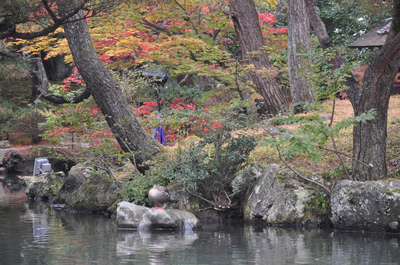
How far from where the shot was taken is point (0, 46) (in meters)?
13.0

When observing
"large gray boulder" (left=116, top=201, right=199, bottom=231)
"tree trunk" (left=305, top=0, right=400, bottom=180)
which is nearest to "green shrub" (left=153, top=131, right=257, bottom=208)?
"large gray boulder" (left=116, top=201, right=199, bottom=231)

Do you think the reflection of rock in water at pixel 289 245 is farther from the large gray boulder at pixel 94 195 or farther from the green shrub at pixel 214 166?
the large gray boulder at pixel 94 195

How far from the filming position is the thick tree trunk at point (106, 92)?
28.1 feet

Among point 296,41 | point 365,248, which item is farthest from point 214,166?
point 296,41

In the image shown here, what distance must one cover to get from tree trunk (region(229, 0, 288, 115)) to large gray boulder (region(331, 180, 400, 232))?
617 cm

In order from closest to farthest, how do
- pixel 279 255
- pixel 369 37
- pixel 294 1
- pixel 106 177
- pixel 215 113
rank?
pixel 279 255 → pixel 215 113 → pixel 106 177 → pixel 294 1 → pixel 369 37

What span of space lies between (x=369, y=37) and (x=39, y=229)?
1444 cm

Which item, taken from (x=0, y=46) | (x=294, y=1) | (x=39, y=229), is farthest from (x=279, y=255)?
(x=0, y=46)

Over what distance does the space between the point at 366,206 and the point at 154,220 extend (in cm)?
319

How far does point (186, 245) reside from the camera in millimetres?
5543

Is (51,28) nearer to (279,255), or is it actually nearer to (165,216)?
(165,216)

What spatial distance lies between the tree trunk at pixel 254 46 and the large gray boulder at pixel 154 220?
6265 mm

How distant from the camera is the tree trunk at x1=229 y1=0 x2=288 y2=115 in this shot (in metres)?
12.3

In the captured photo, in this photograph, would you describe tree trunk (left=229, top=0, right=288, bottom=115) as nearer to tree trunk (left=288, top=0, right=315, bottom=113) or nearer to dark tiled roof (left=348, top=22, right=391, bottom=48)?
tree trunk (left=288, top=0, right=315, bottom=113)
